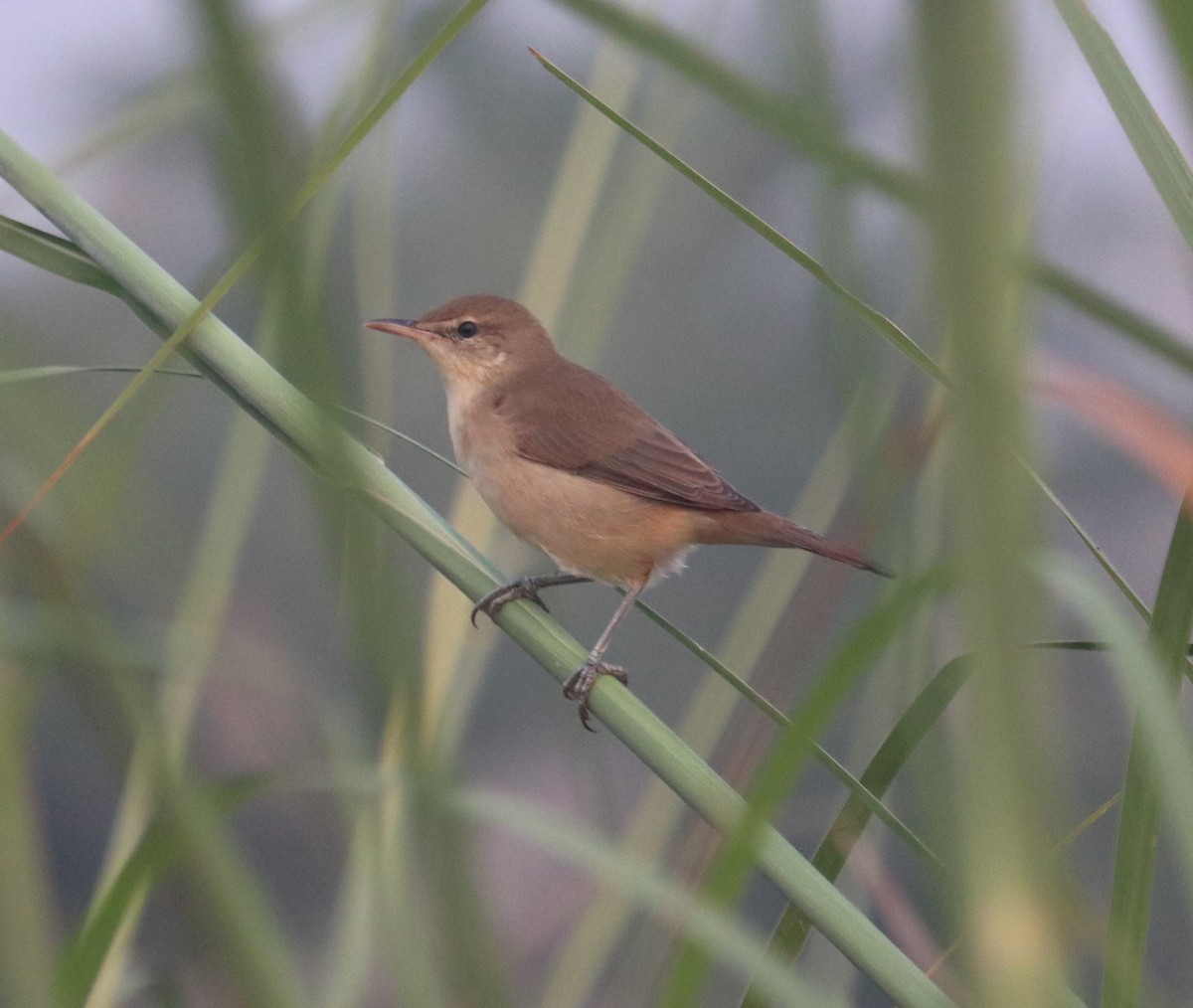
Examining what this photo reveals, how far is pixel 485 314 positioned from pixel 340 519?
2.17 meters

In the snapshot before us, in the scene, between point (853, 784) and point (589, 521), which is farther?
point (589, 521)

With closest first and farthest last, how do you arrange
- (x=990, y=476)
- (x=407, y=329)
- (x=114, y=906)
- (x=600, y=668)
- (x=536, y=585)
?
(x=990, y=476) → (x=114, y=906) → (x=600, y=668) → (x=536, y=585) → (x=407, y=329)

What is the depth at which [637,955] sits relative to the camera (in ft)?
4.50

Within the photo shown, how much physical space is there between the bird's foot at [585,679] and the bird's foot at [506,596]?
11 cm

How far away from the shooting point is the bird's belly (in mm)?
2176

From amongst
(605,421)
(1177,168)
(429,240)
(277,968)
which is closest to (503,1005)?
(277,968)

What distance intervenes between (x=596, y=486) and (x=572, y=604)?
22.0 inches

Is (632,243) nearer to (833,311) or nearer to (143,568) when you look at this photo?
(833,311)

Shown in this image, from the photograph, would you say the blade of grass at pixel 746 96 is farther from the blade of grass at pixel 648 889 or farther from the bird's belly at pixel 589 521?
the bird's belly at pixel 589 521

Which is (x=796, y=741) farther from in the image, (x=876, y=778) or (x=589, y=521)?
(x=589, y=521)

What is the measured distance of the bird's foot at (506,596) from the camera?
1.32 metres

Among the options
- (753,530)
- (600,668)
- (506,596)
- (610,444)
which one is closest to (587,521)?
(610,444)

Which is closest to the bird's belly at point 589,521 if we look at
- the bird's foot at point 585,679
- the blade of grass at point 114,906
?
the bird's foot at point 585,679

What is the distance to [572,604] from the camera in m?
1.72
